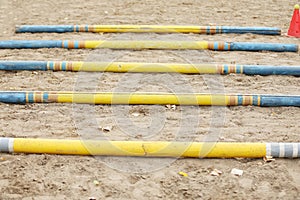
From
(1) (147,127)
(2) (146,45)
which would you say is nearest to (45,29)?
(2) (146,45)

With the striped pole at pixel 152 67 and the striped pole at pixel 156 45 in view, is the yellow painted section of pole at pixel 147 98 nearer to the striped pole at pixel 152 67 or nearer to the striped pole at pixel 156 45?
the striped pole at pixel 152 67

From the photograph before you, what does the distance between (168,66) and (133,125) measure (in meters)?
1.57

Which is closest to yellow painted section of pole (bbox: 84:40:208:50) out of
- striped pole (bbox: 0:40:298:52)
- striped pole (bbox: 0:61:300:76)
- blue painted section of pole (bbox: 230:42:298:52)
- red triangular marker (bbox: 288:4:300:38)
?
striped pole (bbox: 0:40:298:52)

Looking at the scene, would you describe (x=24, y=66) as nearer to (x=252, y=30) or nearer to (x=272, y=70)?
(x=272, y=70)

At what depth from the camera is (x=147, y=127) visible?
4.39 metres

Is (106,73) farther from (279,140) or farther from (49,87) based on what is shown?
(279,140)

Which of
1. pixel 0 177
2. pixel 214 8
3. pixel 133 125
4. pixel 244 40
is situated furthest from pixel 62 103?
pixel 214 8

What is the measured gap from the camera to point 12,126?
438 centimetres

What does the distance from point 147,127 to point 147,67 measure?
153cm

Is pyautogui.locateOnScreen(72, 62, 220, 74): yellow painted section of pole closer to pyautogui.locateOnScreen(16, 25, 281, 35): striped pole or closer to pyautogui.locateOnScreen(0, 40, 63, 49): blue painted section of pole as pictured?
pyautogui.locateOnScreen(0, 40, 63, 49): blue painted section of pole

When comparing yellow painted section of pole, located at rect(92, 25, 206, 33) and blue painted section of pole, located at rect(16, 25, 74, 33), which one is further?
blue painted section of pole, located at rect(16, 25, 74, 33)

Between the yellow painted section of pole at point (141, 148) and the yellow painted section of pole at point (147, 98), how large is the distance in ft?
Answer: 3.19

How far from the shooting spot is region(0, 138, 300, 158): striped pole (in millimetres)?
Result: 3824

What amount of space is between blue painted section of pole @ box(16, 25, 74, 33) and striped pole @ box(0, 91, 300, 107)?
9.06 ft
